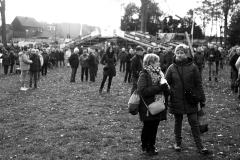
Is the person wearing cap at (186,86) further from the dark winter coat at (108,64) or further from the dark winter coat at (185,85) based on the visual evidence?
the dark winter coat at (108,64)

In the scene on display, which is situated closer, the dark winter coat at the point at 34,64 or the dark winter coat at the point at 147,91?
the dark winter coat at the point at 147,91

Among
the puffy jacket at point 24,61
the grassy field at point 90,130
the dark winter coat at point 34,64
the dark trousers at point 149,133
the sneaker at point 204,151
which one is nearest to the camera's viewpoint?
the dark trousers at point 149,133

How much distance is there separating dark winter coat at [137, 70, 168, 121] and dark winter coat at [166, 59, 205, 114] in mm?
417

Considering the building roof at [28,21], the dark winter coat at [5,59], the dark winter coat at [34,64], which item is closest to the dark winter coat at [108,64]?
the dark winter coat at [34,64]

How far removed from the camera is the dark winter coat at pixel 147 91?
5.82 metres

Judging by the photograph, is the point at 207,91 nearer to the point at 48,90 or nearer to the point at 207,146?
the point at 48,90

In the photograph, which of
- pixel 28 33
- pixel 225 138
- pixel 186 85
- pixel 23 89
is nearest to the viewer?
pixel 186 85

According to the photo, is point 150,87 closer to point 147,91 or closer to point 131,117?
point 147,91

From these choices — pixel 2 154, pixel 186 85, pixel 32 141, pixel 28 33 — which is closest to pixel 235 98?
pixel 186 85

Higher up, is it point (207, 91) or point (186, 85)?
point (186, 85)

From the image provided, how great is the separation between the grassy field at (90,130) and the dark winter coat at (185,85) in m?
0.90

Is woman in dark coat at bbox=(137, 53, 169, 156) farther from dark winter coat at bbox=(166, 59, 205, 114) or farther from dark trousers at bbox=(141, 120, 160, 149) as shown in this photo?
dark winter coat at bbox=(166, 59, 205, 114)

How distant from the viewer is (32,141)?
715 centimetres

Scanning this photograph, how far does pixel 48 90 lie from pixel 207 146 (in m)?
9.68
